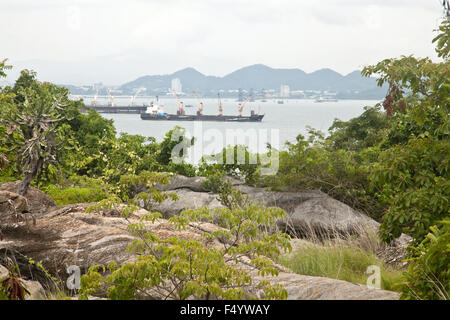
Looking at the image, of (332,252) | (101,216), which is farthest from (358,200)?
(101,216)

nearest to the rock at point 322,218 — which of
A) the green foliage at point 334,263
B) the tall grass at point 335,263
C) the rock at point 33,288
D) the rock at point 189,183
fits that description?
the rock at point 189,183

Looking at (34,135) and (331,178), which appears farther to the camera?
(331,178)

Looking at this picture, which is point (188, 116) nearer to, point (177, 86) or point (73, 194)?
point (177, 86)

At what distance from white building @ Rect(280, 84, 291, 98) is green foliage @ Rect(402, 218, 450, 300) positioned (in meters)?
78.2

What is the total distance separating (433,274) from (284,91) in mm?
80396

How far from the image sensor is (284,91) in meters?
82.1

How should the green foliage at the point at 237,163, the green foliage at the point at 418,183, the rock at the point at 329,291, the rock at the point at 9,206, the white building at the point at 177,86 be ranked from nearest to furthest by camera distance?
the rock at the point at 329,291, the green foliage at the point at 418,183, the rock at the point at 9,206, the green foliage at the point at 237,163, the white building at the point at 177,86

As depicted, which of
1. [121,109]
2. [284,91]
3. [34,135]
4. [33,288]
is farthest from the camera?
[284,91]

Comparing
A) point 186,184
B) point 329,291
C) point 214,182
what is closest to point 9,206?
point 329,291

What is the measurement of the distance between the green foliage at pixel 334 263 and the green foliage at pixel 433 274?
1.67 meters

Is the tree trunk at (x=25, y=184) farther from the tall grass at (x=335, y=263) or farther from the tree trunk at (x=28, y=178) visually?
the tall grass at (x=335, y=263)

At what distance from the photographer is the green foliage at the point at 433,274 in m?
3.06

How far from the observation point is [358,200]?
9.84 meters
